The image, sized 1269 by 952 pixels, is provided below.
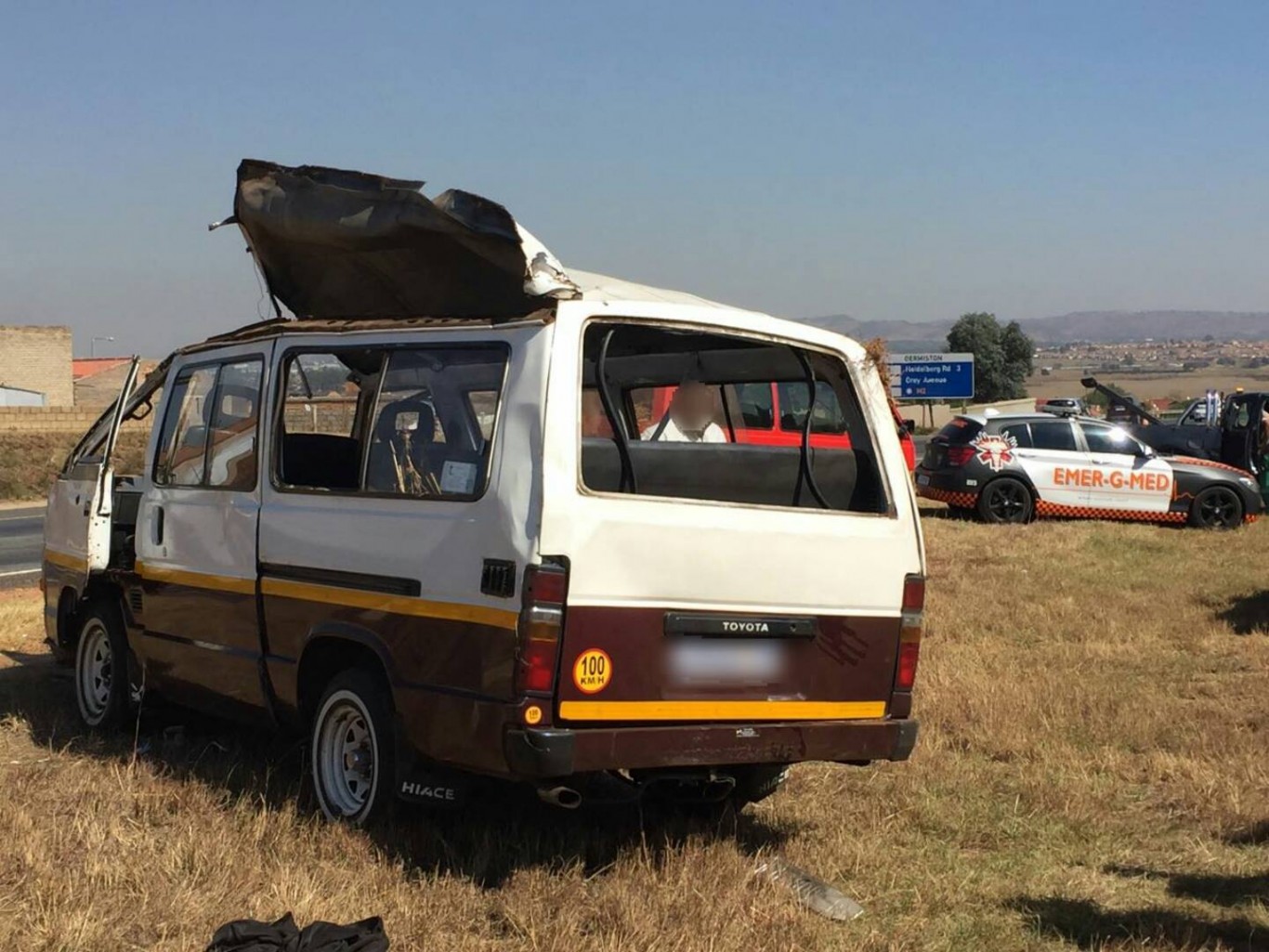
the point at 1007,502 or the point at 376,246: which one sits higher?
the point at 376,246

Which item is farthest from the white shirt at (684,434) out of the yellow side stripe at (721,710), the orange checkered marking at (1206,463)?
the orange checkered marking at (1206,463)

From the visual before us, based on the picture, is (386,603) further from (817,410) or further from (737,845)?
(817,410)

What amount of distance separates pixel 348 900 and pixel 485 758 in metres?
0.63

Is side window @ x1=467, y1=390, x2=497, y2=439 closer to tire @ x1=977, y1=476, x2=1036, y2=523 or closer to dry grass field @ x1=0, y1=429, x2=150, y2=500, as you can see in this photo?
tire @ x1=977, y1=476, x2=1036, y2=523

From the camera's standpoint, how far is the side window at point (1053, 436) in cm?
1977

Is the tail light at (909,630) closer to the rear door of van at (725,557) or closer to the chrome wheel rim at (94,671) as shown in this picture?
the rear door of van at (725,557)

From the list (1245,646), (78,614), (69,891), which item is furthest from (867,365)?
(1245,646)

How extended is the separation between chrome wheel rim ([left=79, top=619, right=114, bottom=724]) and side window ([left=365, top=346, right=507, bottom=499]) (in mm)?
2859

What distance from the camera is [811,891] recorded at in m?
5.29

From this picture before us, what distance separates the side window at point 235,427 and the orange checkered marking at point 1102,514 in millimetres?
14628

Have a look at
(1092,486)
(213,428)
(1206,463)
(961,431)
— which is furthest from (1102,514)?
(213,428)

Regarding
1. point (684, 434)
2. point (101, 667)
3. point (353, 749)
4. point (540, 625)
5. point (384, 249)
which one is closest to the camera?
point (540, 625)

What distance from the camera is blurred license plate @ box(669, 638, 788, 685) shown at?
5.12 meters

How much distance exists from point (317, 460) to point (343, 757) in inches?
50.6
